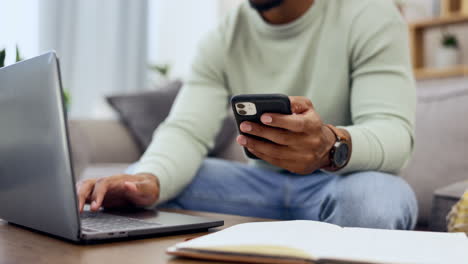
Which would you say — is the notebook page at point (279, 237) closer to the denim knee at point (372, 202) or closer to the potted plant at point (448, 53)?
the denim knee at point (372, 202)

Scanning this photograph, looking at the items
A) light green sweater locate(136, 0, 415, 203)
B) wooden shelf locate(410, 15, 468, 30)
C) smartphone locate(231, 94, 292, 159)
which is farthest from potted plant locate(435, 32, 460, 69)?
smartphone locate(231, 94, 292, 159)

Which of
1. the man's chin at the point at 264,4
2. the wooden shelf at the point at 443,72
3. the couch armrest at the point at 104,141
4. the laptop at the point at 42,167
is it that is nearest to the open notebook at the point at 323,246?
the laptop at the point at 42,167

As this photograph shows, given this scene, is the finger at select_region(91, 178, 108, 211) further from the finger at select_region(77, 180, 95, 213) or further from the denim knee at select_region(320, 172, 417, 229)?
the denim knee at select_region(320, 172, 417, 229)

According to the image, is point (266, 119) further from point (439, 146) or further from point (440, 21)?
point (440, 21)

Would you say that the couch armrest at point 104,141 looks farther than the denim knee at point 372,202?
Yes

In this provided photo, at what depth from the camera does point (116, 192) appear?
87cm

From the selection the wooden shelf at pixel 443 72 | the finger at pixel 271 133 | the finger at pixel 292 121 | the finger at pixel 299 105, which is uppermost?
the wooden shelf at pixel 443 72

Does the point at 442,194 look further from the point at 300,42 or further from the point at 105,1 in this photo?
the point at 105,1

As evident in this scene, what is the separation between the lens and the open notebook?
18.1 inches

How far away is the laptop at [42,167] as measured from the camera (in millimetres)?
533

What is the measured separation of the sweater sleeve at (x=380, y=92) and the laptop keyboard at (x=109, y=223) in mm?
398

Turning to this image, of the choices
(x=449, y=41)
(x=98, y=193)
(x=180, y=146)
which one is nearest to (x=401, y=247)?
(x=98, y=193)

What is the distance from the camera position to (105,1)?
126 inches

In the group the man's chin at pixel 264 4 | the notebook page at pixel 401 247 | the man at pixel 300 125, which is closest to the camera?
the notebook page at pixel 401 247
